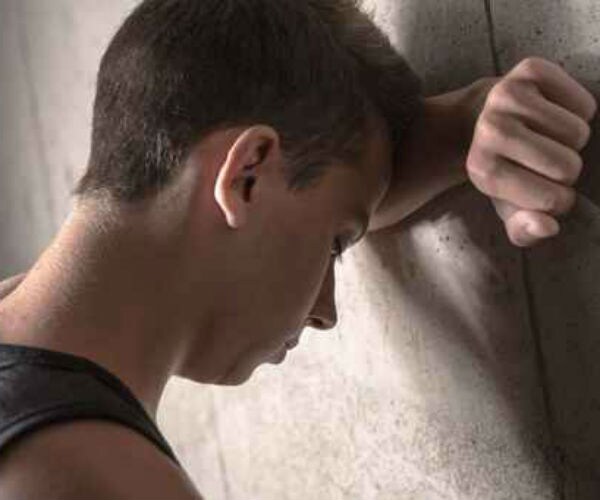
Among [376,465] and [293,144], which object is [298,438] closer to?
[376,465]

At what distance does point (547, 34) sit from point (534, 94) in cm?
12

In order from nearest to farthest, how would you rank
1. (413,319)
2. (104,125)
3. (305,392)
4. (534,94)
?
(534,94) < (104,125) < (413,319) < (305,392)

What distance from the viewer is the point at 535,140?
1000mm

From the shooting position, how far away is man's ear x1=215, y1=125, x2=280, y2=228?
40.7 inches

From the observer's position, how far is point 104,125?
1.12 metres

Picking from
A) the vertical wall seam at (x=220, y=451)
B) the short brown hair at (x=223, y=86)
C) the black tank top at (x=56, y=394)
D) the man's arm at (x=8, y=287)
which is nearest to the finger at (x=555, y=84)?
the short brown hair at (x=223, y=86)

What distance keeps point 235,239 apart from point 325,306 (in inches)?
8.1

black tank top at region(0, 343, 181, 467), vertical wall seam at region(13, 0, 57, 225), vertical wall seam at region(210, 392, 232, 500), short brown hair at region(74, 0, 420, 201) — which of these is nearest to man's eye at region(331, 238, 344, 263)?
short brown hair at region(74, 0, 420, 201)

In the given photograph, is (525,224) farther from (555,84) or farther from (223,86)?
(223,86)

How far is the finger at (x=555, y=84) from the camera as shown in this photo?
1.01 metres

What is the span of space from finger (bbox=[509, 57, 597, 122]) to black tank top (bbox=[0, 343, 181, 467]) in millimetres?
516

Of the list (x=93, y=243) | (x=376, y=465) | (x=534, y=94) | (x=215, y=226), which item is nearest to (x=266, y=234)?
(x=215, y=226)

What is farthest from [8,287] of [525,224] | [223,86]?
[525,224]

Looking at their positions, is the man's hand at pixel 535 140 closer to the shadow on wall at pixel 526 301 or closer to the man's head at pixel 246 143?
the shadow on wall at pixel 526 301
